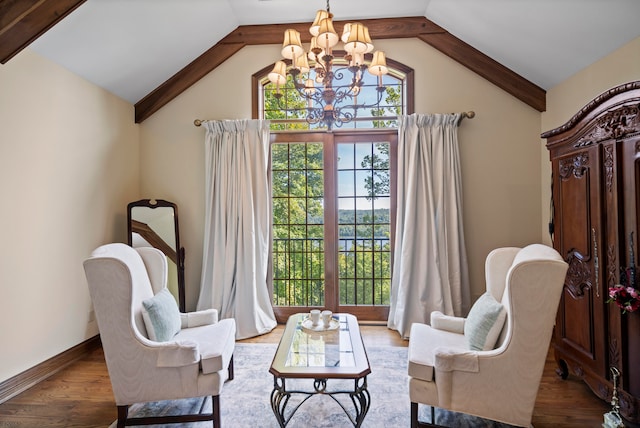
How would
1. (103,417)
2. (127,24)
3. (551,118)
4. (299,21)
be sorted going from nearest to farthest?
(103,417)
(127,24)
(551,118)
(299,21)

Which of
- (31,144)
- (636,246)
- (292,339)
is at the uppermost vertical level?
(31,144)

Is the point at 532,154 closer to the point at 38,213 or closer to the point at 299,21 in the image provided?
the point at 299,21

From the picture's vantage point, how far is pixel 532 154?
141 inches

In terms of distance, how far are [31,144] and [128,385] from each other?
6.72ft

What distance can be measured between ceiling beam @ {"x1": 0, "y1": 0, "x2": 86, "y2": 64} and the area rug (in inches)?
105

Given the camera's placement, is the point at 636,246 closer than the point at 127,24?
Yes

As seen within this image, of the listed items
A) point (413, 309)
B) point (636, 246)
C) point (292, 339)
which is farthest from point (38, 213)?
point (636, 246)

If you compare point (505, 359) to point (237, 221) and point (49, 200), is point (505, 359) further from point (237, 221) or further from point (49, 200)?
point (49, 200)

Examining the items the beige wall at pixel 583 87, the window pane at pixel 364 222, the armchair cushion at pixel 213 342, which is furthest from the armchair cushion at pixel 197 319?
the beige wall at pixel 583 87

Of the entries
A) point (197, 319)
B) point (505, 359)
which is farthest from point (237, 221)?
point (505, 359)

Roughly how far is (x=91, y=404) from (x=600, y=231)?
3.63m

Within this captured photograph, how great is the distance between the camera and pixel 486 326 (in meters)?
1.96

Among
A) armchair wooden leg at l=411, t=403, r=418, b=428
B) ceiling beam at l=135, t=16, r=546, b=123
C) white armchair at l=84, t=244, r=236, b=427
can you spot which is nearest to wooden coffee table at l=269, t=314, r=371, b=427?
armchair wooden leg at l=411, t=403, r=418, b=428

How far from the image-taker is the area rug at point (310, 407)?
2047 mm
